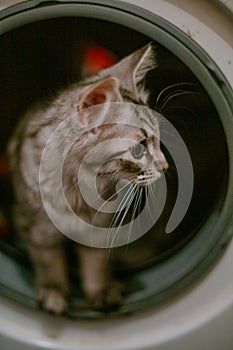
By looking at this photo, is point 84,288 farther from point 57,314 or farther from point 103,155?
point 103,155

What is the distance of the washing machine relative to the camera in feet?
3.05

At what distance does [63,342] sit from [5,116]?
39 centimetres

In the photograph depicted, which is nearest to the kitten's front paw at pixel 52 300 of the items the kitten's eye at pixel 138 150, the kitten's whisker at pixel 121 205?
the kitten's whisker at pixel 121 205

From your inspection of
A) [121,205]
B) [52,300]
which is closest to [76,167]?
[121,205]

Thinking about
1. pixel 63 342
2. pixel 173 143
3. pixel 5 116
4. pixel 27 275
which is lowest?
pixel 63 342

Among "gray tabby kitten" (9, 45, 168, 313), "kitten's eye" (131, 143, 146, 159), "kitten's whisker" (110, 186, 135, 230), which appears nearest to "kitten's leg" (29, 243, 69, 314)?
"gray tabby kitten" (9, 45, 168, 313)

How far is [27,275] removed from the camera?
98cm

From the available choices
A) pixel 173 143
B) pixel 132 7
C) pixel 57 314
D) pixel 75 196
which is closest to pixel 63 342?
pixel 57 314

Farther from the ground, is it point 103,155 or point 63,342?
point 103,155

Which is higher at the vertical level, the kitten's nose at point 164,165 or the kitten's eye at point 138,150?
the kitten's eye at point 138,150

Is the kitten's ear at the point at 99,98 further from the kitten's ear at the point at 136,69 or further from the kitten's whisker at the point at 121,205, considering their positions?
the kitten's whisker at the point at 121,205

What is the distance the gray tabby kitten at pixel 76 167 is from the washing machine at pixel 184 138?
0.07 feet

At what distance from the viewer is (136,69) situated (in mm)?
968

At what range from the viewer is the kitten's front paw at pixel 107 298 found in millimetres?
947
